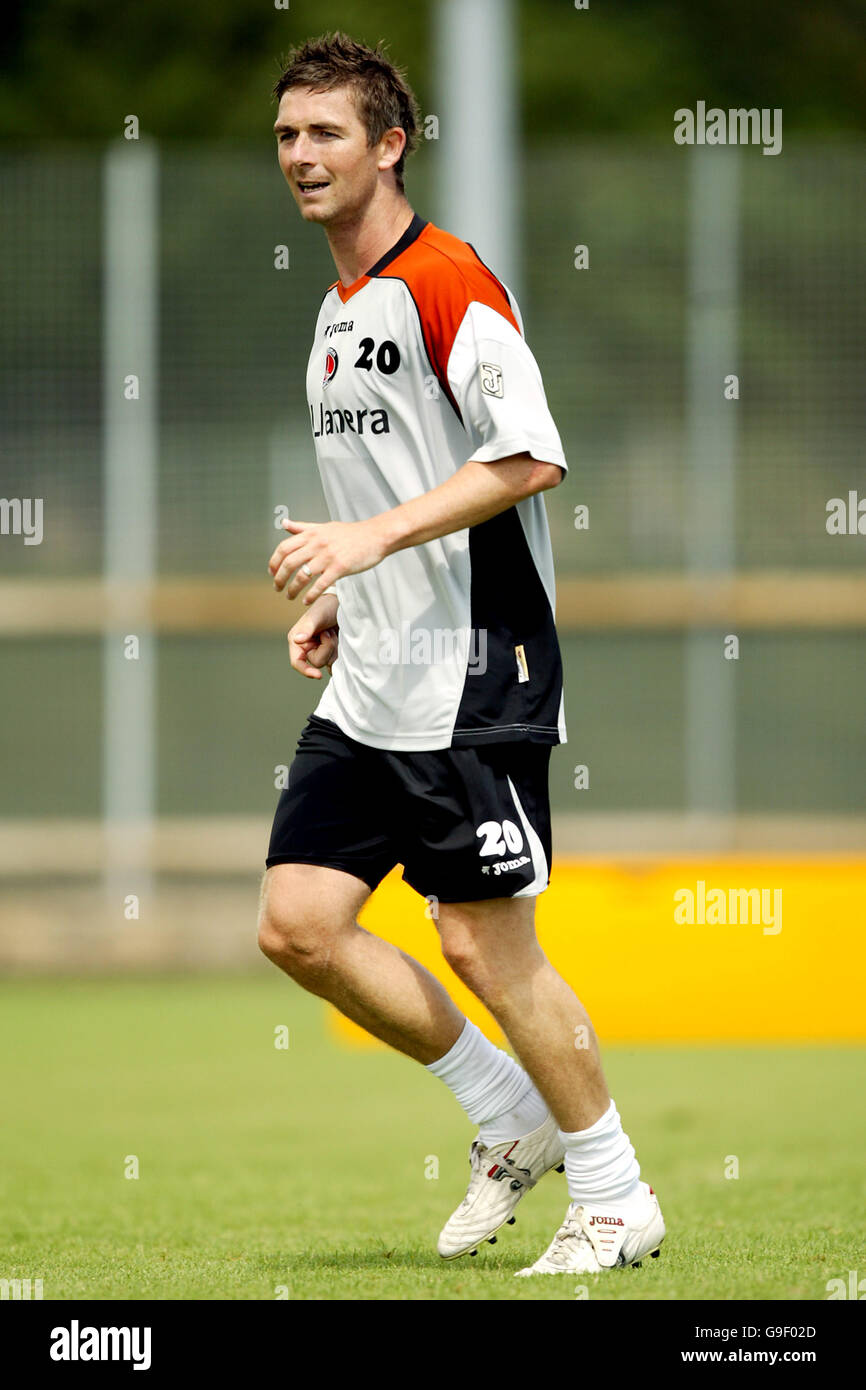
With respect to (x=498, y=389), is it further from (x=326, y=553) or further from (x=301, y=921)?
(x=301, y=921)

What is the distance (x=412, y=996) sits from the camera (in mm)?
4164

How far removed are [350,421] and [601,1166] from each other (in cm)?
161

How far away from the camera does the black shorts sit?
3.91 m

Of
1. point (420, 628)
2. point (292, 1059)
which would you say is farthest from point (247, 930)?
point (420, 628)

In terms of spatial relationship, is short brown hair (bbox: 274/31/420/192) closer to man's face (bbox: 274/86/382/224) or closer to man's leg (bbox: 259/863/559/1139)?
man's face (bbox: 274/86/382/224)

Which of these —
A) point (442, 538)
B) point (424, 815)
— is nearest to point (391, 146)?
point (442, 538)

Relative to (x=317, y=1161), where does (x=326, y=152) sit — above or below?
above

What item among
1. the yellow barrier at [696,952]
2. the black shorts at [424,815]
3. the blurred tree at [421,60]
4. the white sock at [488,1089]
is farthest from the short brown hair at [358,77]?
the blurred tree at [421,60]

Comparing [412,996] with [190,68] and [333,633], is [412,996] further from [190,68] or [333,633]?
[190,68]

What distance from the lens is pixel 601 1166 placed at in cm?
400

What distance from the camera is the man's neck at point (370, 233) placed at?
407 cm

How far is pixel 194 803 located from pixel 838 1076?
12.4 ft

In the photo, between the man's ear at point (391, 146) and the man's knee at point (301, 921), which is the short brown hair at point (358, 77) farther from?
the man's knee at point (301, 921)

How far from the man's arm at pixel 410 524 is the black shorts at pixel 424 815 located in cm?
44
